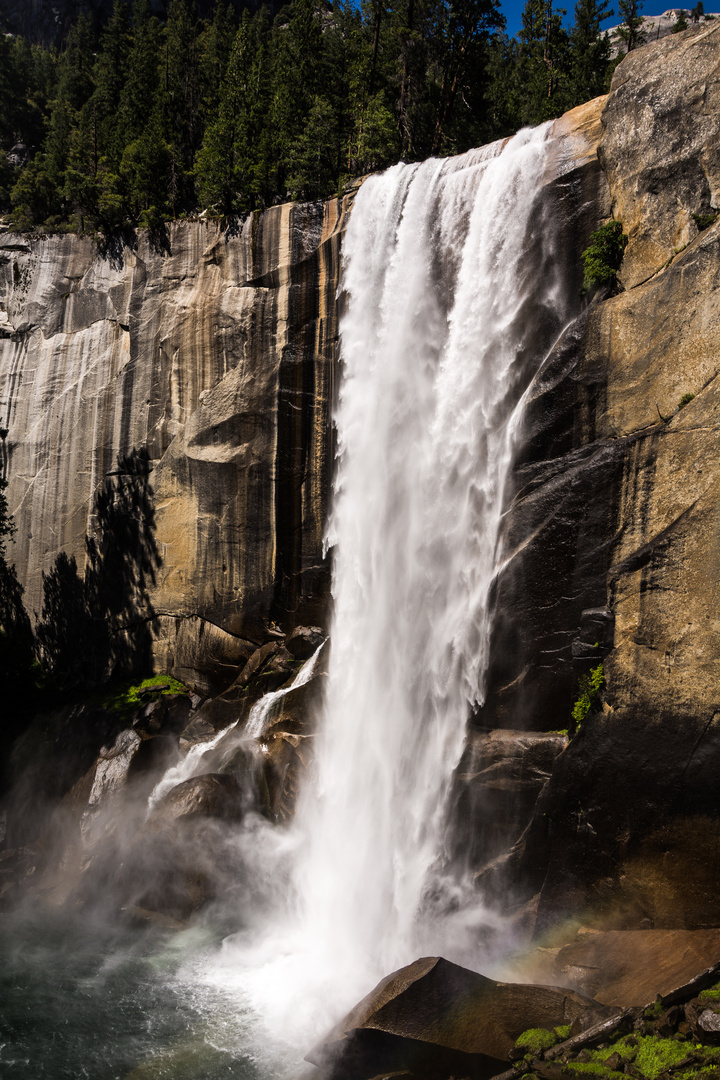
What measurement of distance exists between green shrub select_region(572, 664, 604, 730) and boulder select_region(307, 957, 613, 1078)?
4540 millimetres

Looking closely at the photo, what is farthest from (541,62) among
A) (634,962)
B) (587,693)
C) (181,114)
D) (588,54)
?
(634,962)

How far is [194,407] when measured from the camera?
22391mm

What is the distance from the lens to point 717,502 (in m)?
11.8

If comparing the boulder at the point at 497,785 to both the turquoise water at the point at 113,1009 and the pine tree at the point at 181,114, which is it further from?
the pine tree at the point at 181,114

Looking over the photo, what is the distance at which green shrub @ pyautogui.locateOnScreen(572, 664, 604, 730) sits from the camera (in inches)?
517

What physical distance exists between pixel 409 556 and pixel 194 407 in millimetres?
9712

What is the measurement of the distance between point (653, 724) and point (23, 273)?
87.4 ft

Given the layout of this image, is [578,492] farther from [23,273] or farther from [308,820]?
[23,273]

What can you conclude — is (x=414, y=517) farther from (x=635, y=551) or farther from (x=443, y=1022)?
(x=443, y=1022)

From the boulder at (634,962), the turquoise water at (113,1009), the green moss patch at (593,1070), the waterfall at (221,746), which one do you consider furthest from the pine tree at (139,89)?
the green moss patch at (593,1070)

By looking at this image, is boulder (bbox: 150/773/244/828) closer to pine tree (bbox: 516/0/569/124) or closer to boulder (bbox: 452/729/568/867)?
boulder (bbox: 452/729/568/867)

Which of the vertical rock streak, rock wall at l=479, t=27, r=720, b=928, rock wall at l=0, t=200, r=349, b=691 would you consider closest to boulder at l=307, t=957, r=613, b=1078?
rock wall at l=479, t=27, r=720, b=928

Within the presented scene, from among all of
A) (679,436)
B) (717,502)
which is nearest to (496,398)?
(679,436)

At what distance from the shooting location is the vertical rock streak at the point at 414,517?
14758 mm
